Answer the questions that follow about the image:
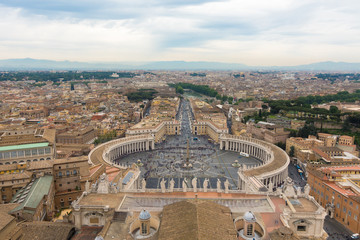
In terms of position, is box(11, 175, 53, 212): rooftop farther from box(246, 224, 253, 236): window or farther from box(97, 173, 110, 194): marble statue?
box(246, 224, 253, 236): window

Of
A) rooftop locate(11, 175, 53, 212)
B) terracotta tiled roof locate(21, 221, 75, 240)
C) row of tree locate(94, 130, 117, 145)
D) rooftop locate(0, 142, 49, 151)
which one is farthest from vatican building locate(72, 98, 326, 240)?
row of tree locate(94, 130, 117, 145)

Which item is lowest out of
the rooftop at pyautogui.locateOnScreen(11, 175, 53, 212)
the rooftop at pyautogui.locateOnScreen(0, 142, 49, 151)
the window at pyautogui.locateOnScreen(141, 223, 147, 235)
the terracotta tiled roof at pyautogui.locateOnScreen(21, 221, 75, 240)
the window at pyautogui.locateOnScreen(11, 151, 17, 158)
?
the terracotta tiled roof at pyautogui.locateOnScreen(21, 221, 75, 240)

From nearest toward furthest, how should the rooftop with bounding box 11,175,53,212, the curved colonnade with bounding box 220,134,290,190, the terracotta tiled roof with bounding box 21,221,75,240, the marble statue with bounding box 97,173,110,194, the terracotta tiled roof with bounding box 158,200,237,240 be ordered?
the terracotta tiled roof with bounding box 158,200,237,240 → the terracotta tiled roof with bounding box 21,221,75,240 → the rooftop with bounding box 11,175,53,212 → the marble statue with bounding box 97,173,110,194 → the curved colonnade with bounding box 220,134,290,190

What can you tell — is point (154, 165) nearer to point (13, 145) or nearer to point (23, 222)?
point (13, 145)

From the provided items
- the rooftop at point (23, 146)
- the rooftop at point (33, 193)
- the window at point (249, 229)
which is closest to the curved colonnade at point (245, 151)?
the rooftop at point (23, 146)

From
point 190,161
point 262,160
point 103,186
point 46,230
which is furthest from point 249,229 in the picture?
point 262,160

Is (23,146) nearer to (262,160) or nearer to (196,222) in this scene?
(196,222)
